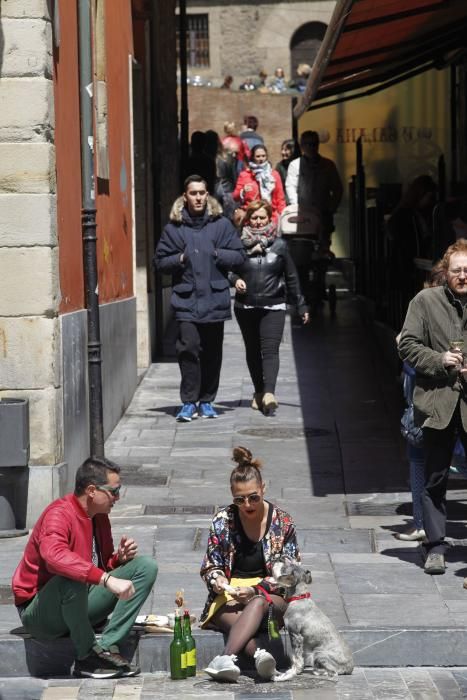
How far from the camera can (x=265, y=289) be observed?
1412 cm

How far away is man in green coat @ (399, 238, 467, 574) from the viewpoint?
8.60 m

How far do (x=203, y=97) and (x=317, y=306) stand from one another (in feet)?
84.4

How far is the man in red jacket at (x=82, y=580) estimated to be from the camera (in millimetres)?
7207

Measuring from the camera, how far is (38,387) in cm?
1018

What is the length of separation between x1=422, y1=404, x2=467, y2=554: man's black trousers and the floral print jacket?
1.40 m

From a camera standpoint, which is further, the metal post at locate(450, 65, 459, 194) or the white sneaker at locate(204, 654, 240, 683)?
the metal post at locate(450, 65, 459, 194)

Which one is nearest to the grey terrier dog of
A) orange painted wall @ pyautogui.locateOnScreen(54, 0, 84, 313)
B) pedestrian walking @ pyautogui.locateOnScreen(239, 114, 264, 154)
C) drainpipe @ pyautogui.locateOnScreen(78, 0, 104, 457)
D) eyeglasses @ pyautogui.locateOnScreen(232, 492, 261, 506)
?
eyeglasses @ pyautogui.locateOnScreen(232, 492, 261, 506)

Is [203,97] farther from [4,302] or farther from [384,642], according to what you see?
[384,642]

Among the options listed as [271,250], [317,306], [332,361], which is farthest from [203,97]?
[271,250]

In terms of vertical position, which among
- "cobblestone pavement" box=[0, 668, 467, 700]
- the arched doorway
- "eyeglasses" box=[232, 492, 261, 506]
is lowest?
"cobblestone pavement" box=[0, 668, 467, 700]

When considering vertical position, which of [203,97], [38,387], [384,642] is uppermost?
[203,97]

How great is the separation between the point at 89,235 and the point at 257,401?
147 inches

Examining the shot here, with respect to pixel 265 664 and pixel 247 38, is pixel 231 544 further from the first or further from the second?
pixel 247 38

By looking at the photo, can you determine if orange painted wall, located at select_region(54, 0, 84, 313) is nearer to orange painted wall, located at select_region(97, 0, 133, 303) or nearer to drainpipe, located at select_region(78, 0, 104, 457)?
drainpipe, located at select_region(78, 0, 104, 457)
